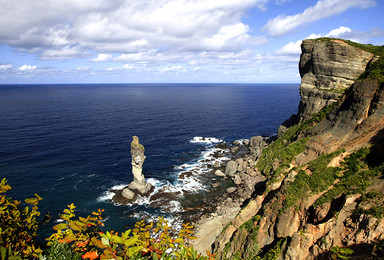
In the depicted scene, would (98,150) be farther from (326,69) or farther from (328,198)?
(326,69)

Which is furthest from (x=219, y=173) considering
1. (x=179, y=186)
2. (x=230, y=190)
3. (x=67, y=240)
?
(x=67, y=240)

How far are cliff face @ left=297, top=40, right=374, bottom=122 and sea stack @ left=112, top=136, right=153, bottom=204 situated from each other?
5679 cm

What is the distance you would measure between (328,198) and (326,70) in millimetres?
53660

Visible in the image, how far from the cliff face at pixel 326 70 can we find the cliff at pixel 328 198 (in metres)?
18.6

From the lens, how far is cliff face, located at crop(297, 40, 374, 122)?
6325 centimetres

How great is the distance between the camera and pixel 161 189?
64.9 metres

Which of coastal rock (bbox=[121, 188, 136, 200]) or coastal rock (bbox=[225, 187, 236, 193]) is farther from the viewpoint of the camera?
coastal rock (bbox=[225, 187, 236, 193])

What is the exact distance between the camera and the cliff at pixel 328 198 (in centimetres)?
2345

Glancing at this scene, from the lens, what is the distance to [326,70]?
69000mm

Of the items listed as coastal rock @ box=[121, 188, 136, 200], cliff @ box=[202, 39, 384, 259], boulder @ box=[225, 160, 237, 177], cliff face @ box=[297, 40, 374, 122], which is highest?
cliff face @ box=[297, 40, 374, 122]

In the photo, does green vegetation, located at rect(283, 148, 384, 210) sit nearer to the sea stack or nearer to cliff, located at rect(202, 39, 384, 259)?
cliff, located at rect(202, 39, 384, 259)

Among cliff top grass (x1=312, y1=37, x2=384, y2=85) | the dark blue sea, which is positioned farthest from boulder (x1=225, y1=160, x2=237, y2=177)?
cliff top grass (x1=312, y1=37, x2=384, y2=85)

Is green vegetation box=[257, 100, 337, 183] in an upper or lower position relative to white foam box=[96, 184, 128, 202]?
upper

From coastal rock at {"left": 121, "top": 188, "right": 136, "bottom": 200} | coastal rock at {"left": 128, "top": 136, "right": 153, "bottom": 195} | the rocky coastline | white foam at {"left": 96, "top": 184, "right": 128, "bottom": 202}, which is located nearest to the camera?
the rocky coastline
